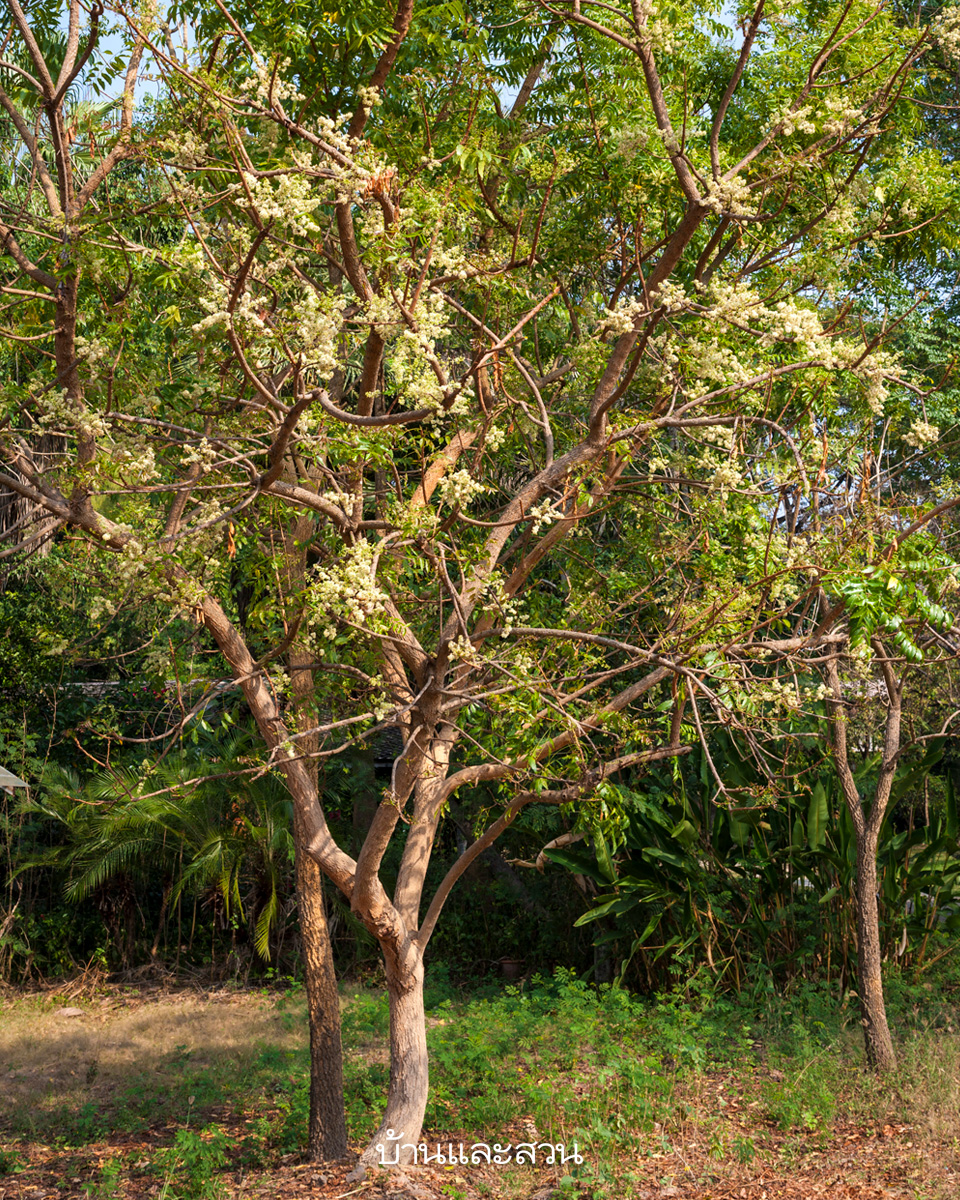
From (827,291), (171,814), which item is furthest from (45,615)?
(827,291)

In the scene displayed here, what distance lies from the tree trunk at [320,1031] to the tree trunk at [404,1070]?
11.7 inches

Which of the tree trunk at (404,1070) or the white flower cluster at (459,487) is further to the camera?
the tree trunk at (404,1070)

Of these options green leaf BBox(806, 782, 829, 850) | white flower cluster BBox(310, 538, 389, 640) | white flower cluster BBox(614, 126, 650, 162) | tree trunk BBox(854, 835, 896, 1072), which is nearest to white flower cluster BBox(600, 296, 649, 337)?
white flower cluster BBox(614, 126, 650, 162)

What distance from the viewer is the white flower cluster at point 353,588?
130 inches

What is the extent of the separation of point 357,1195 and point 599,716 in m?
2.34

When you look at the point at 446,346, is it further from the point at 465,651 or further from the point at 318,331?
the point at 318,331

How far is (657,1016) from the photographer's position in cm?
714

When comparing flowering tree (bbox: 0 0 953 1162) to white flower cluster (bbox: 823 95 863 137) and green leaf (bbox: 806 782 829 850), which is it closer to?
white flower cluster (bbox: 823 95 863 137)

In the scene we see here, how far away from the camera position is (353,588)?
3.34 metres

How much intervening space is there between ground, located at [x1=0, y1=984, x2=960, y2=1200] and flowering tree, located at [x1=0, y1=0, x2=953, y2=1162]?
29.1 inches

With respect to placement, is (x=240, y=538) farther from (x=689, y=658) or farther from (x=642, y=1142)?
(x=642, y=1142)

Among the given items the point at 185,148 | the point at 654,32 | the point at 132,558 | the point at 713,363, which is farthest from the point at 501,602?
the point at 654,32

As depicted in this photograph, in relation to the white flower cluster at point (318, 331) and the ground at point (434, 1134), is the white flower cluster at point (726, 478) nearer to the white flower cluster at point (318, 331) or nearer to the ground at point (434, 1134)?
the white flower cluster at point (318, 331)

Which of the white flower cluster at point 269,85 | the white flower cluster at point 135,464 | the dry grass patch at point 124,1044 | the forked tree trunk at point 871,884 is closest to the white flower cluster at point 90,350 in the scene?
the white flower cluster at point 135,464
